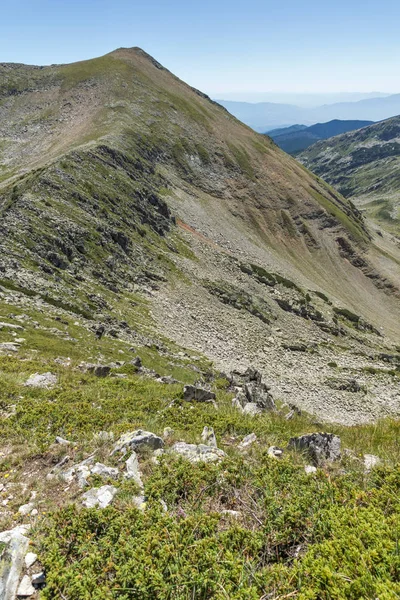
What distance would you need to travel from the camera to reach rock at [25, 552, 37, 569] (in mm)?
5900

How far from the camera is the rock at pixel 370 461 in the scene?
8.39 meters

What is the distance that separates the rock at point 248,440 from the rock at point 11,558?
5.88m

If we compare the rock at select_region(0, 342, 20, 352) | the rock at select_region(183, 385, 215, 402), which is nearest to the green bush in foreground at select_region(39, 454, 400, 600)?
the rock at select_region(183, 385, 215, 402)

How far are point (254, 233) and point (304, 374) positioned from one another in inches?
2261

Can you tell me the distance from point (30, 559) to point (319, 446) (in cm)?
694

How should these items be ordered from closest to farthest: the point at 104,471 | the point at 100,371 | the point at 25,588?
the point at 25,588, the point at 104,471, the point at 100,371

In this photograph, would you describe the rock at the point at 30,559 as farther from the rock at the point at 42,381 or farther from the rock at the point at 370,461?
the rock at the point at 42,381

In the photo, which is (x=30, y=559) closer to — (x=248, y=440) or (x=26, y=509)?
(x=26, y=509)

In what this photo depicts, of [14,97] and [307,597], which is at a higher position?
[14,97]

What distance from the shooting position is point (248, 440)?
10570mm

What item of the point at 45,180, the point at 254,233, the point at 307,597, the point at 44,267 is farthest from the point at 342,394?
the point at 254,233

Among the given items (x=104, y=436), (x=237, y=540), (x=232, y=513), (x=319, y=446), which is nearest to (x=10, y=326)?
(x=104, y=436)

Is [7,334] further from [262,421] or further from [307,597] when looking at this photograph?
[307,597]

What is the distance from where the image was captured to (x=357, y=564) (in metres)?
5.06
